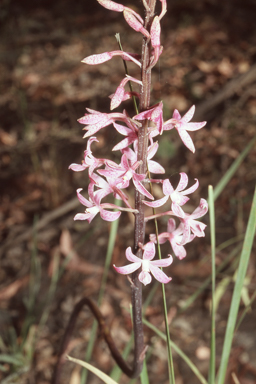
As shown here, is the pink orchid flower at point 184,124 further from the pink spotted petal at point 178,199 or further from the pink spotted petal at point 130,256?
the pink spotted petal at point 130,256

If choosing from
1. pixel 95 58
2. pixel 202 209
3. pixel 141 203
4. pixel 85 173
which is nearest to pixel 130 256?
pixel 141 203

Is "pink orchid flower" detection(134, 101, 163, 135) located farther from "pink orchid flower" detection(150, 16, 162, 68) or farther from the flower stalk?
"pink orchid flower" detection(150, 16, 162, 68)

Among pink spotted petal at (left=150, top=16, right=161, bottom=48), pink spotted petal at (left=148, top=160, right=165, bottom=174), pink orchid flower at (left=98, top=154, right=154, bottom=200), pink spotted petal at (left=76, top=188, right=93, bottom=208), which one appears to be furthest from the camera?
pink spotted petal at (left=148, top=160, right=165, bottom=174)

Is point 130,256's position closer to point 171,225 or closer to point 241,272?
point 171,225

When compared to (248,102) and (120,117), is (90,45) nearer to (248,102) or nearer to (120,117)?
(248,102)

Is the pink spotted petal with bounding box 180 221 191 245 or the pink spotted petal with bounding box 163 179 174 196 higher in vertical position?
the pink spotted petal with bounding box 163 179 174 196

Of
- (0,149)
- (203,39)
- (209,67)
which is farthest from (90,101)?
(203,39)

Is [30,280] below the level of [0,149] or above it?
below

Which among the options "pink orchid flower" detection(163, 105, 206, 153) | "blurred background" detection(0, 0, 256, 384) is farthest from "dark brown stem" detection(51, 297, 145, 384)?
"pink orchid flower" detection(163, 105, 206, 153)

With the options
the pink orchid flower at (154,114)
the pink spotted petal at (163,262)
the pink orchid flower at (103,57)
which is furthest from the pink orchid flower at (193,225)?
the pink orchid flower at (103,57)
